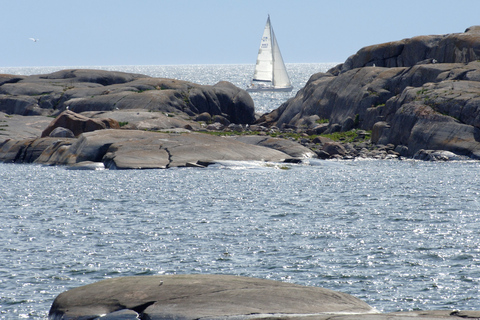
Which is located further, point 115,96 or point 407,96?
point 115,96

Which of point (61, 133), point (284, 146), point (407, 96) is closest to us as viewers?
point (284, 146)

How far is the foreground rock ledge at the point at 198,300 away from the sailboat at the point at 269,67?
98.5 metres

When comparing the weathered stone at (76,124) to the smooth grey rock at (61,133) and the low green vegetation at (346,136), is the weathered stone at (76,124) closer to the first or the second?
the smooth grey rock at (61,133)

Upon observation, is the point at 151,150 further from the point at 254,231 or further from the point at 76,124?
the point at 254,231

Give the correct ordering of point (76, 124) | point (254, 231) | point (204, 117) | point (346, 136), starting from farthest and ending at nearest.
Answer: point (204, 117) → point (346, 136) → point (76, 124) → point (254, 231)

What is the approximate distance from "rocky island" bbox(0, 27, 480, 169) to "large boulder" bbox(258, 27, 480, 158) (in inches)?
4.3

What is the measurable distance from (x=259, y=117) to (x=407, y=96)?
32.7 metres

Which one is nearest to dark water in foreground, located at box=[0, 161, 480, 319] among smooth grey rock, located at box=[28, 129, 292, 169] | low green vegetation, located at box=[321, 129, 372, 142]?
smooth grey rock, located at box=[28, 129, 292, 169]

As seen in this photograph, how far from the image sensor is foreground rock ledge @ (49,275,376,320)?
35.0ft

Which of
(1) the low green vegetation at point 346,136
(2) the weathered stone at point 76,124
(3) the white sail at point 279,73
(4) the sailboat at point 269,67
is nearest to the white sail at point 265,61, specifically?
(4) the sailboat at point 269,67

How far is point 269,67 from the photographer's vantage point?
113 metres

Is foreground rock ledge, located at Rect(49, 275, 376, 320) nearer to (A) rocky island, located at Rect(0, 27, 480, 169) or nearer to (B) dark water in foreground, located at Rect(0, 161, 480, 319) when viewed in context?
(B) dark water in foreground, located at Rect(0, 161, 480, 319)

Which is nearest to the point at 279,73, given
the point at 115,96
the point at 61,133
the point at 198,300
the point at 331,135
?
→ the point at 115,96

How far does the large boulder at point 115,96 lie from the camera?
6869cm
